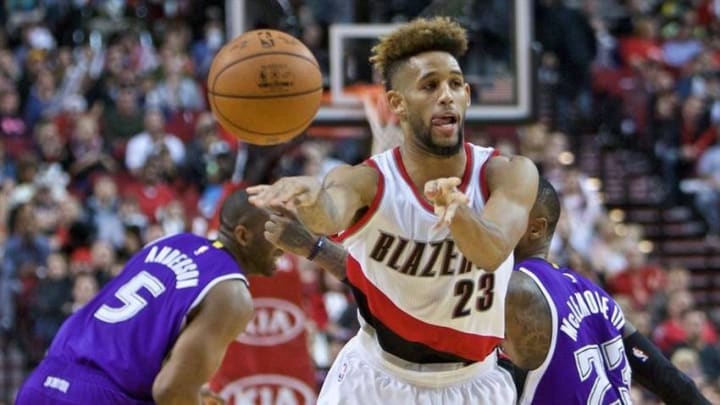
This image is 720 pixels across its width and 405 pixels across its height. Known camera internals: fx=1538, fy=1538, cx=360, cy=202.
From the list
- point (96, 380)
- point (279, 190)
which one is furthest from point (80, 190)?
point (279, 190)

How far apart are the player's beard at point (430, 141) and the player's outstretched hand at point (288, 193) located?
545 mm

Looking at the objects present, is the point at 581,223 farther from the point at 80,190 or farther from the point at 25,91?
the point at 25,91

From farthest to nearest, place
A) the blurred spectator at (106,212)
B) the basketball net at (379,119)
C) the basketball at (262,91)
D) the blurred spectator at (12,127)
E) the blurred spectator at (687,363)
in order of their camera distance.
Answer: the blurred spectator at (12,127)
the blurred spectator at (106,212)
the blurred spectator at (687,363)
the basketball net at (379,119)
the basketball at (262,91)

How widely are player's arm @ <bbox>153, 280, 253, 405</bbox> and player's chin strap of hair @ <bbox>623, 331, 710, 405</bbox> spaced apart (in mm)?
1599

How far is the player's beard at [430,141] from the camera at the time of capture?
5387 millimetres

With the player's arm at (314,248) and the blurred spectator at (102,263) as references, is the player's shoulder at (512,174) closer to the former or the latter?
the player's arm at (314,248)

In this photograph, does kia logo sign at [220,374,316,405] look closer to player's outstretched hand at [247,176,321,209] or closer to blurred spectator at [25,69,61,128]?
player's outstretched hand at [247,176,321,209]

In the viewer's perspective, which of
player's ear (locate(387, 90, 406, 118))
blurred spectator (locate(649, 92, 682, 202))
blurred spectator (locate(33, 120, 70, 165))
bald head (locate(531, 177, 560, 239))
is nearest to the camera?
player's ear (locate(387, 90, 406, 118))

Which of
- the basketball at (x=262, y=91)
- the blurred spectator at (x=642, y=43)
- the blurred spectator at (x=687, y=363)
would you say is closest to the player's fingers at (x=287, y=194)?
the basketball at (x=262, y=91)

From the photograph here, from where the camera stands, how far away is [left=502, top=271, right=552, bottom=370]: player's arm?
579 centimetres

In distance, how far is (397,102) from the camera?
5.58 m

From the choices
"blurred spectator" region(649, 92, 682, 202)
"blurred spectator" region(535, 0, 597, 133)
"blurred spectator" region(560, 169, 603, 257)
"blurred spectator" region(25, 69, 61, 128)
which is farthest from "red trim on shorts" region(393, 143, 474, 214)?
"blurred spectator" region(535, 0, 597, 133)

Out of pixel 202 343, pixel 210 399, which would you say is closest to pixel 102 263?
pixel 210 399

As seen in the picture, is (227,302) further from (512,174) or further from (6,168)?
(6,168)
